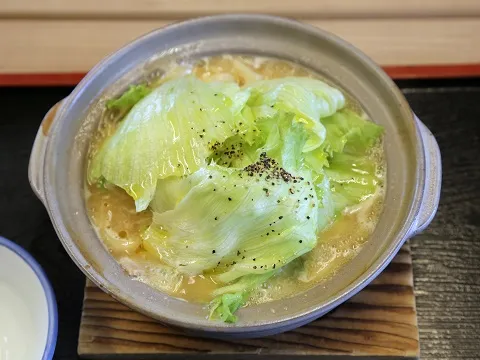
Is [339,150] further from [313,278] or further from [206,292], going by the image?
[206,292]

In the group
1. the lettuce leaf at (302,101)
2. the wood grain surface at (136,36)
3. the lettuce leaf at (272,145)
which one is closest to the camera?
the lettuce leaf at (272,145)

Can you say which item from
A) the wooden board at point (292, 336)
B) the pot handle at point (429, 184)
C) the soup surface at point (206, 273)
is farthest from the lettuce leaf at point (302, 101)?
the wooden board at point (292, 336)

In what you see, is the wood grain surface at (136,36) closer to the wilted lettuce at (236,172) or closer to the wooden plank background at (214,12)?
the wooden plank background at (214,12)

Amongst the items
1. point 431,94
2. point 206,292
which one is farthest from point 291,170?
point 431,94

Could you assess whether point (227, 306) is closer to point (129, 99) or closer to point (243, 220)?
point (243, 220)

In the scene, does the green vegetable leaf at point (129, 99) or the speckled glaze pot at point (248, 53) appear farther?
the green vegetable leaf at point (129, 99)

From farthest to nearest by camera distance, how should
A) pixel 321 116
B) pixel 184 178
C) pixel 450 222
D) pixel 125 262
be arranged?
pixel 450 222 → pixel 321 116 → pixel 125 262 → pixel 184 178

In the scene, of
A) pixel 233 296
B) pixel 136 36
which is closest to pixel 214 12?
pixel 136 36
